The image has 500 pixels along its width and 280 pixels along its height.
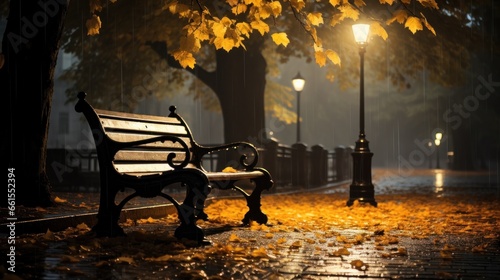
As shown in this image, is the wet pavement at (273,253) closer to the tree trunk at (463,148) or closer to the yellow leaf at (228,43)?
the yellow leaf at (228,43)

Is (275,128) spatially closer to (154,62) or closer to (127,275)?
(154,62)

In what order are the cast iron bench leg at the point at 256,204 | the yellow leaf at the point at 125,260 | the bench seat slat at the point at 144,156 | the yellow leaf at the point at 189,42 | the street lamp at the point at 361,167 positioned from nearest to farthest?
1. the yellow leaf at the point at 125,260
2. the bench seat slat at the point at 144,156
3. the yellow leaf at the point at 189,42
4. the cast iron bench leg at the point at 256,204
5. the street lamp at the point at 361,167

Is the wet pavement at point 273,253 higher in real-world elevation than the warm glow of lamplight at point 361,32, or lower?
lower

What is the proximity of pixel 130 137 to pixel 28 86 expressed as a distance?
257 centimetres

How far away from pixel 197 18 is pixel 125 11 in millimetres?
11066

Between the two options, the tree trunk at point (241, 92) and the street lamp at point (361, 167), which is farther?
the tree trunk at point (241, 92)

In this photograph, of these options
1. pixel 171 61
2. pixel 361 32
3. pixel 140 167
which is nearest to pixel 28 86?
pixel 140 167

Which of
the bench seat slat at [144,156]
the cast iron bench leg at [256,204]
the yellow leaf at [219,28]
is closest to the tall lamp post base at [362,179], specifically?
the cast iron bench leg at [256,204]

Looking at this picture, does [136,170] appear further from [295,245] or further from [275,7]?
[275,7]

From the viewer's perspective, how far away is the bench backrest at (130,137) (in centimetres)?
737

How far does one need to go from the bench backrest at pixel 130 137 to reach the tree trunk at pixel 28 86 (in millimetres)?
1829

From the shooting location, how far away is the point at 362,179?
14094 mm

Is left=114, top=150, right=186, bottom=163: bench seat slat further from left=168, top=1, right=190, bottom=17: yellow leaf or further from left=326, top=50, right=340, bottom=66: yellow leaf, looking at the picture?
left=326, top=50, right=340, bottom=66: yellow leaf

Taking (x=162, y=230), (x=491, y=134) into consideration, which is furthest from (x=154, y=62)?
(x=491, y=134)
